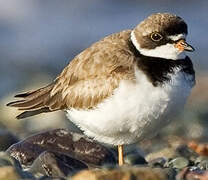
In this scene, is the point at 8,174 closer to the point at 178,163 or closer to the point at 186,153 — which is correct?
the point at 178,163

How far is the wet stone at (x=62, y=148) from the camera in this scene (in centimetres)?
781

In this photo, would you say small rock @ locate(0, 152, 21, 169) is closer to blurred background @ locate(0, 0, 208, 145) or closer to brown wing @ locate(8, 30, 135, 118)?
brown wing @ locate(8, 30, 135, 118)

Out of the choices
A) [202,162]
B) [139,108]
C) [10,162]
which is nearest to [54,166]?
[10,162]

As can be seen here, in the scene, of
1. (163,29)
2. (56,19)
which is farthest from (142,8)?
(163,29)

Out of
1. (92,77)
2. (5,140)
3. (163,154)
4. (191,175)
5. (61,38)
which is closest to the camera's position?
(191,175)

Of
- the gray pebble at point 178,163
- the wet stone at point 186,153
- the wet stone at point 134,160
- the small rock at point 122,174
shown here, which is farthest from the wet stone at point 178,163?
the small rock at point 122,174

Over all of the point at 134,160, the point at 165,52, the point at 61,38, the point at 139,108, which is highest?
the point at 165,52

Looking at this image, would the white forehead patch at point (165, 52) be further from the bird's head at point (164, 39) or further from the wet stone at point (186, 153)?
the wet stone at point (186, 153)

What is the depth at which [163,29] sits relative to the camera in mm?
7137

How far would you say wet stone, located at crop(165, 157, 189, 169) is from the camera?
761cm

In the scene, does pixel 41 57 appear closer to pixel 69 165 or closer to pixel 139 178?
pixel 69 165

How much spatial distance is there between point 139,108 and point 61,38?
11320 millimetres

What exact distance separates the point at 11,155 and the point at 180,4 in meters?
13.7

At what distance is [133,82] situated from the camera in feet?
22.6
